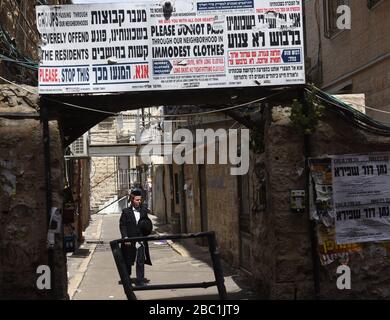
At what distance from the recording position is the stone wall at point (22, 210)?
24.4 ft

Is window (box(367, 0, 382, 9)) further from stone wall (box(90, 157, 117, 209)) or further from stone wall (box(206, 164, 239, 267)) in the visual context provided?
stone wall (box(90, 157, 117, 209))

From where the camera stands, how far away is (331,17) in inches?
509

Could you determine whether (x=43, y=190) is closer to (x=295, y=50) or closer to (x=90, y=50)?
(x=90, y=50)

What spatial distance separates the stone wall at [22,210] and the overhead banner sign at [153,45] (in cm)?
81

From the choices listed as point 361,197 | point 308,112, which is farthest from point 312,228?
point 308,112

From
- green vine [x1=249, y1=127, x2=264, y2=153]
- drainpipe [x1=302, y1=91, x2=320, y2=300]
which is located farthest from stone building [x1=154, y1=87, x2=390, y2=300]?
green vine [x1=249, y1=127, x2=264, y2=153]

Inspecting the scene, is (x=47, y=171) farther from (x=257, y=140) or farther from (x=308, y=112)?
(x=308, y=112)

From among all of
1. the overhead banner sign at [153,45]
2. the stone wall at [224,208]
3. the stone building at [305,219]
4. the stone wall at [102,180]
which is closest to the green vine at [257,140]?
the stone building at [305,219]

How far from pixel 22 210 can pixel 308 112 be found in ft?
13.1

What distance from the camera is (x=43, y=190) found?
7.54m

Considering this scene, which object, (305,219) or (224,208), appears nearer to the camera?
(305,219)

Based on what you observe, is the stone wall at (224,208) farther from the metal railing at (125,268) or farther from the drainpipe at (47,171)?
the metal railing at (125,268)

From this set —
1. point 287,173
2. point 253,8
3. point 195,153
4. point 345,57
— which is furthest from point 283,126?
point 195,153
